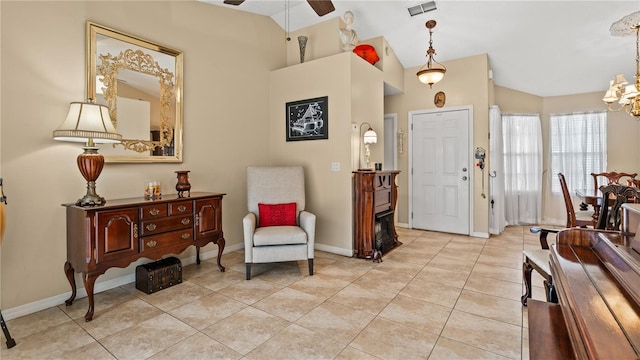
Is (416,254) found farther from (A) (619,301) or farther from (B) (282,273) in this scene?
(A) (619,301)

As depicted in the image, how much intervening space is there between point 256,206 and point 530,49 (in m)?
4.43

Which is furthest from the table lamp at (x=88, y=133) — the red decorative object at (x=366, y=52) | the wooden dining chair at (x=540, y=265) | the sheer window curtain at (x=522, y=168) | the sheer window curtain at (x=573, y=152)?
the sheer window curtain at (x=573, y=152)

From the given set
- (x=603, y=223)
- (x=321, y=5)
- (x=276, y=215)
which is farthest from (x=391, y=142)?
(x=603, y=223)

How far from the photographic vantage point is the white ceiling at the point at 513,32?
11.6 ft

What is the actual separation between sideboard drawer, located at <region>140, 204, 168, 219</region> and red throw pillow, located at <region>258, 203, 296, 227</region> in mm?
1032

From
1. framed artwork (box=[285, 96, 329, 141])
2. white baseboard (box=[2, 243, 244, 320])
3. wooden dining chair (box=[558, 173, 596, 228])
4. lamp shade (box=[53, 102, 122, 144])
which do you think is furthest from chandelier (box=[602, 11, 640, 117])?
white baseboard (box=[2, 243, 244, 320])

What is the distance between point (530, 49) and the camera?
4316 millimetres

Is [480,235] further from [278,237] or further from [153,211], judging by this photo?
[153,211]

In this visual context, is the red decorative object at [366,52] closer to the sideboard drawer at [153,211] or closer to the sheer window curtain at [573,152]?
the sideboard drawer at [153,211]

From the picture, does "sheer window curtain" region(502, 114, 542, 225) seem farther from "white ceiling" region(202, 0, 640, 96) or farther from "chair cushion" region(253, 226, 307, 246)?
"chair cushion" region(253, 226, 307, 246)

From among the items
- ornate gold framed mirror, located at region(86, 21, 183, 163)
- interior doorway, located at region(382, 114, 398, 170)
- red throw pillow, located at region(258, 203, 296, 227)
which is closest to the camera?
ornate gold framed mirror, located at region(86, 21, 183, 163)

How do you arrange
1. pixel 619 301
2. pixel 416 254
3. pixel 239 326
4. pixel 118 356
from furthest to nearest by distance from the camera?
pixel 416 254 → pixel 239 326 → pixel 118 356 → pixel 619 301

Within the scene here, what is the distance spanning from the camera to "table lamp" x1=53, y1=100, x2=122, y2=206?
7.30ft

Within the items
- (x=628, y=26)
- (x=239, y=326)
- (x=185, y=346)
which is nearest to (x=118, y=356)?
(x=185, y=346)
